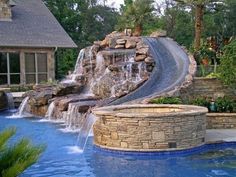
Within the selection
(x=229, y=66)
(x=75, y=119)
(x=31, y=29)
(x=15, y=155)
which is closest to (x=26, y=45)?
(x=31, y=29)

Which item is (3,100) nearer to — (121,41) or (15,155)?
(121,41)

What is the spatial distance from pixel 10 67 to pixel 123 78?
11.9 meters

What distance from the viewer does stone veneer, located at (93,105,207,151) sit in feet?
37.2

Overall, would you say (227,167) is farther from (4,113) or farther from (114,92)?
(4,113)

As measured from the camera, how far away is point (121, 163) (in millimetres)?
10633

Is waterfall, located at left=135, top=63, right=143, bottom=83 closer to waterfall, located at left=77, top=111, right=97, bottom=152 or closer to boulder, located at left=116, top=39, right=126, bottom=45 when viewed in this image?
boulder, located at left=116, top=39, right=126, bottom=45

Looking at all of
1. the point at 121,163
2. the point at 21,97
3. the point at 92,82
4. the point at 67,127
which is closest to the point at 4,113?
the point at 21,97

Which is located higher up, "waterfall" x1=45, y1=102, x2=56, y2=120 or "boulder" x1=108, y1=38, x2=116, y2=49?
"boulder" x1=108, y1=38, x2=116, y2=49

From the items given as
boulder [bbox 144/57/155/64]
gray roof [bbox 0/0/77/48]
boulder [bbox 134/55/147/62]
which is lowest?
boulder [bbox 144/57/155/64]

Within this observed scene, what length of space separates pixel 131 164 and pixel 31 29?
69.0 feet

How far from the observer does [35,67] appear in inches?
1147

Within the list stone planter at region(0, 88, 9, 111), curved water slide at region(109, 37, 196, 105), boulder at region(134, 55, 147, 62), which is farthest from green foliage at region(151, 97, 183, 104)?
stone planter at region(0, 88, 9, 111)

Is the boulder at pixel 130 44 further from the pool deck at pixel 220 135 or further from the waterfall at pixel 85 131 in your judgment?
the pool deck at pixel 220 135

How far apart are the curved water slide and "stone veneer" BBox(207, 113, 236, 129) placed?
7.79 feet
